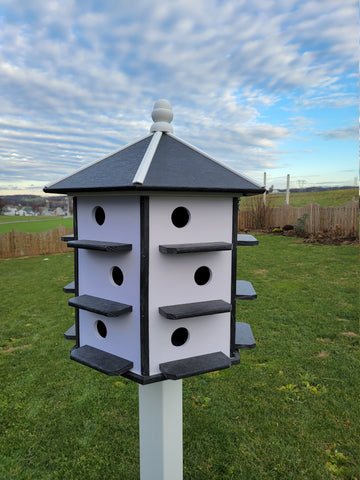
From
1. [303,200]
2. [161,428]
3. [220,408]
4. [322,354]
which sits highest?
[303,200]

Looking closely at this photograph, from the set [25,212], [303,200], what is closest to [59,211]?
[25,212]

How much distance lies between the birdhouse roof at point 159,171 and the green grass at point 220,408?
2.77 m

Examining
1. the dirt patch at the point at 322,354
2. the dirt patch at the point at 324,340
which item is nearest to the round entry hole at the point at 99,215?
the dirt patch at the point at 322,354

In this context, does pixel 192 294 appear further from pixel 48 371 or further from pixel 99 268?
pixel 48 371

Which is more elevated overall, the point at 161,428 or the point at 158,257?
the point at 158,257

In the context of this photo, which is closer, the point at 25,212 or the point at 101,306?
the point at 101,306

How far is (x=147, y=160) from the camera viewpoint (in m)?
1.79

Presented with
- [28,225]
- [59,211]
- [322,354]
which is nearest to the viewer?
[322,354]

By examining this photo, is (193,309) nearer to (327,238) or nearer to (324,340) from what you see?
(324,340)

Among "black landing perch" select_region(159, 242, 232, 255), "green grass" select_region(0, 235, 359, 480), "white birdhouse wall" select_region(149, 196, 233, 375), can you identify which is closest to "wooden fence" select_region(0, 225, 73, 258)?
"green grass" select_region(0, 235, 359, 480)

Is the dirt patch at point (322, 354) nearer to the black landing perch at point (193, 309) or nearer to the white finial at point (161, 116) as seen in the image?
the black landing perch at point (193, 309)

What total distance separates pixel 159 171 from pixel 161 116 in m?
0.68

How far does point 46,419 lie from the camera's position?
3760 mm

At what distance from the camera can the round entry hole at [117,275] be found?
204cm
